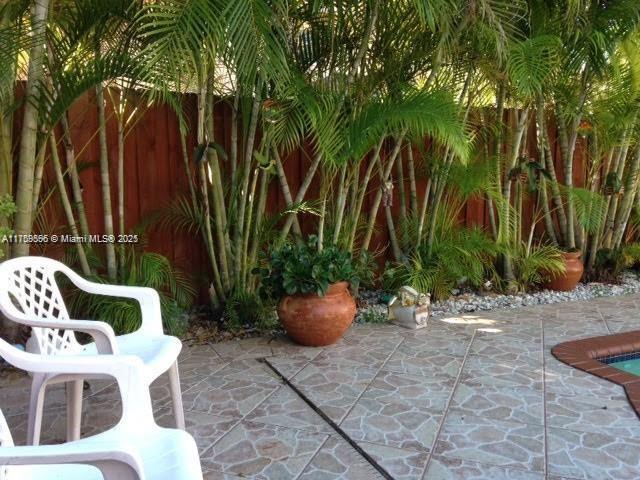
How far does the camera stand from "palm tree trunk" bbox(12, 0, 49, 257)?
2.73 metres

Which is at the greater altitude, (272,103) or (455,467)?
(272,103)

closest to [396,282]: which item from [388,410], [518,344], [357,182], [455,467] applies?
[357,182]

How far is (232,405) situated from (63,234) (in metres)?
1.83

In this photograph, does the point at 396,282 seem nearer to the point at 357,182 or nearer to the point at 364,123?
the point at 357,182

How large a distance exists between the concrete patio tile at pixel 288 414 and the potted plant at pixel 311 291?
693 millimetres

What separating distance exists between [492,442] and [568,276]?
308cm

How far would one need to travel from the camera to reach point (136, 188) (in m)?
3.99

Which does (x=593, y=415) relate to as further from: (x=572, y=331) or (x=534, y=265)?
(x=534, y=265)

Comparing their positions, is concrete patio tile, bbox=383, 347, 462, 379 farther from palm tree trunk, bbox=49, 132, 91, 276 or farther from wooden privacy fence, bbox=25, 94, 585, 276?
palm tree trunk, bbox=49, 132, 91, 276

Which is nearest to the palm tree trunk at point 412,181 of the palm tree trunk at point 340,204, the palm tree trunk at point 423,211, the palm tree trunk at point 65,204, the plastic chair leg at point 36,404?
the palm tree trunk at point 423,211

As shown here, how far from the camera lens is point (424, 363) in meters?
3.15

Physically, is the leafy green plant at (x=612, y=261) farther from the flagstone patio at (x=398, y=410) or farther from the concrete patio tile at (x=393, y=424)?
the concrete patio tile at (x=393, y=424)

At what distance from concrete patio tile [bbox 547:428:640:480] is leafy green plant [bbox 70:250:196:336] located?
7.49 feet

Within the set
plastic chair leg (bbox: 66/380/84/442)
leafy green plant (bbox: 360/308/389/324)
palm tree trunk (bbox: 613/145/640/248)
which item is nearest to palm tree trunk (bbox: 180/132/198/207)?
leafy green plant (bbox: 360/308/389/324)
